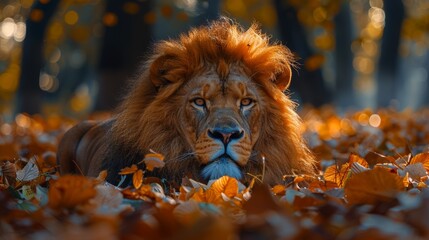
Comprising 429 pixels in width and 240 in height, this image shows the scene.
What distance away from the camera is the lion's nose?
4707 millimetres

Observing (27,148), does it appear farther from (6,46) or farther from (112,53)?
(6,46)

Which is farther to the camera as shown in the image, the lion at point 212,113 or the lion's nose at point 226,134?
the lion at point 212,113

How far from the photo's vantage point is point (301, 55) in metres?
18.4

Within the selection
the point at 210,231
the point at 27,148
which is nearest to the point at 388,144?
the point at 27,148

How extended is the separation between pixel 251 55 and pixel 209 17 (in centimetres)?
494

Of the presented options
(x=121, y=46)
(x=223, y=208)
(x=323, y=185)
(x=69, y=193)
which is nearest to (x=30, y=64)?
(x=121, y=46)

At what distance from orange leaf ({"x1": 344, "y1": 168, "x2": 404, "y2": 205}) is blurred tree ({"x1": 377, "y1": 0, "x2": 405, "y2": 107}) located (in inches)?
705

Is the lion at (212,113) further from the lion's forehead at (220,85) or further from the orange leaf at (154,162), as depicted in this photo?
the orange leaf at (154,162)

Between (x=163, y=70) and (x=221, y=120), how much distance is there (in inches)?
27.7

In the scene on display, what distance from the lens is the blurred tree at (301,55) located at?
1820 centimetres

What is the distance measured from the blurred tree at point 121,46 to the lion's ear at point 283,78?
8.83m

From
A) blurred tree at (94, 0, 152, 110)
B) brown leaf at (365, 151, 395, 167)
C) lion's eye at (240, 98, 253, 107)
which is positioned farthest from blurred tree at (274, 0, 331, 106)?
lion's eye at (240, 98, 253, 107)

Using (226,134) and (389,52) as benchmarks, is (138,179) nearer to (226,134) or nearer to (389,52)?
(226,134)

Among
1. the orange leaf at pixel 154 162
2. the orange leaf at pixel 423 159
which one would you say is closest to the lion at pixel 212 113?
the orange leaf at pixel 154 162
